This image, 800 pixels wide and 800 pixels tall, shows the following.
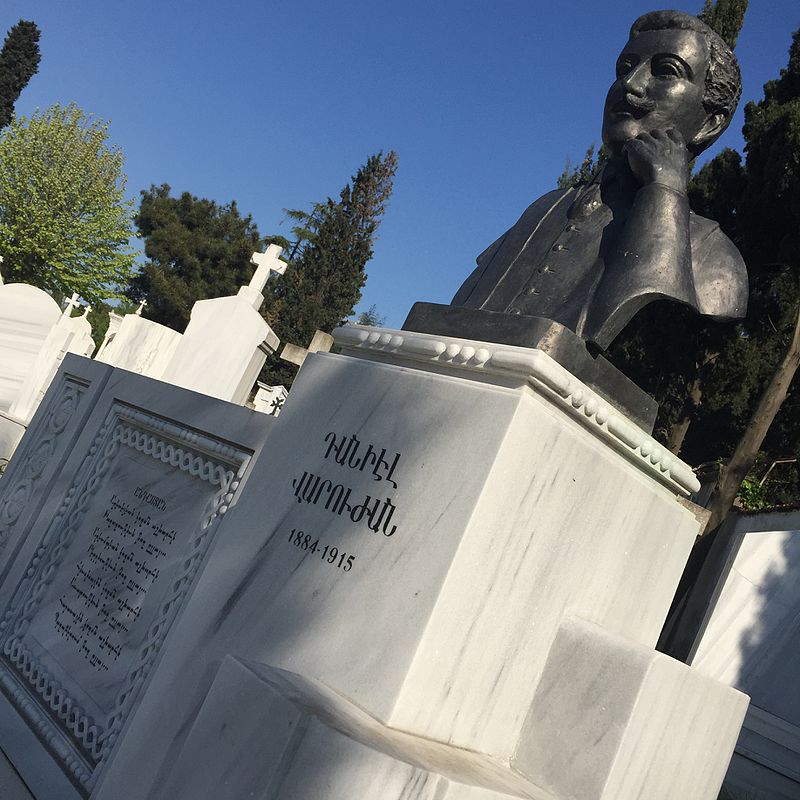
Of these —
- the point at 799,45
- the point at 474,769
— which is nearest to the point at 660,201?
→ the point at 474,769

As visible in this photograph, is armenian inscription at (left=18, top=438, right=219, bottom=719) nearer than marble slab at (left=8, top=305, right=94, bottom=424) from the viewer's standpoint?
Yes

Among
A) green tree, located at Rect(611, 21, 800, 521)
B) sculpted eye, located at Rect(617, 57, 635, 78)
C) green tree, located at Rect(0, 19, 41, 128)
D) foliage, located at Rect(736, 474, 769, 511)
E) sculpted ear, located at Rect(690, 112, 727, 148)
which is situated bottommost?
sculpted ear, located at Rect(690, 112, 727, 148)

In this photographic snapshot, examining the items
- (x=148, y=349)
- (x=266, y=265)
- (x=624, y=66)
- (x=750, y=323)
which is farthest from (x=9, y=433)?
(x=750, y=323)

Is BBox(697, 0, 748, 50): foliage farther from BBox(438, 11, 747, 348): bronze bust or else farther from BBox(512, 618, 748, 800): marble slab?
BBox(512, 618, 748, 800): marble slab

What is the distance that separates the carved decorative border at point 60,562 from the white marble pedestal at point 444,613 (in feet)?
0.80

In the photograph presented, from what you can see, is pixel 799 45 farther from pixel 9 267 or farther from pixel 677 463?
pixel 9 267

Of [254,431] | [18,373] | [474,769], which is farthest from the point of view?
[18,373]

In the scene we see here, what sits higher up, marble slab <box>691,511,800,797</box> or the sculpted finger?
the sculpted finger

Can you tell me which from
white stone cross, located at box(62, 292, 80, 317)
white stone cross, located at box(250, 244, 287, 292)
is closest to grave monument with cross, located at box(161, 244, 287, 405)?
white stone cross, located at box(250, 244, 287, 292)

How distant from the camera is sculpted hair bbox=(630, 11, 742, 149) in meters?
3.28

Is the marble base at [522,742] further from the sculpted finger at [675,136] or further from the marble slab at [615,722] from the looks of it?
the sculpted finger at [675,136]

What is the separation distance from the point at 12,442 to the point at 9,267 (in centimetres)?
2594

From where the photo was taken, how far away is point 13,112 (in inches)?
1330

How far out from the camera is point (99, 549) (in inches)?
147
